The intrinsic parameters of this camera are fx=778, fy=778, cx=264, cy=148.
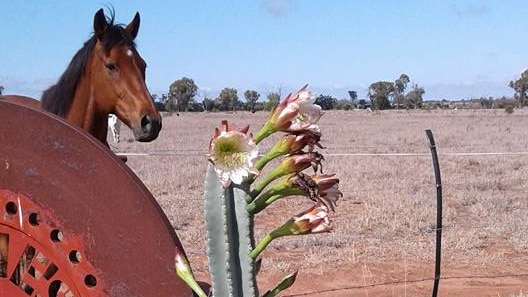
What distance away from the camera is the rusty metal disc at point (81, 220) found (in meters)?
1.95

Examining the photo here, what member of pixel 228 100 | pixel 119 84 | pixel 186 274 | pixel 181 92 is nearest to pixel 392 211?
pixel 119 84

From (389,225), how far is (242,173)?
7856 mm

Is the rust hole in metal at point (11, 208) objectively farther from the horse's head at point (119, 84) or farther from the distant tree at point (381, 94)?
the distant tree at point (381, 94)

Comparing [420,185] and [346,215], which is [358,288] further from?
[420,185]

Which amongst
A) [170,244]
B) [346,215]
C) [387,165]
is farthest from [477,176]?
[170,244]

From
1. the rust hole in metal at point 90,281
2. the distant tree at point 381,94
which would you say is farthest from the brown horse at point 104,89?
the distant tree at point 381,94

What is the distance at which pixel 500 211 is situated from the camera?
33.6ft

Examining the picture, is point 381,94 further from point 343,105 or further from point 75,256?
point 75,256

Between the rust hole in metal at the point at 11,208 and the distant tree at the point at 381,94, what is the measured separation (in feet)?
226

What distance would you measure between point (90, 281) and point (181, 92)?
55.2 meters

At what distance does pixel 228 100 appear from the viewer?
64.4 metres

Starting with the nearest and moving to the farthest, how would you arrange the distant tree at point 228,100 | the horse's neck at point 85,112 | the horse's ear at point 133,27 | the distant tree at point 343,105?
the horse's neck at point 85,112, the horse's ear at point 133,27, the distant tree at point 228,100, the distant tree at point 343,105

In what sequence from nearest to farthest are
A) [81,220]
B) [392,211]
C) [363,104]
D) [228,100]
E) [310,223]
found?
[310,223] → [81,220] → [392,211] → [228,100] → [363,104]

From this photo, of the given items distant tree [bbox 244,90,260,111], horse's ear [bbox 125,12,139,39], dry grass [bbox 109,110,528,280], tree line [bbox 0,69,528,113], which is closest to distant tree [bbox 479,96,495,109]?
tree line [bbox 0,69,528,113]
